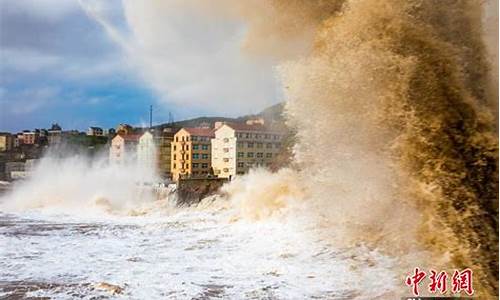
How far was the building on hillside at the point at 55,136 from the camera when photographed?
583cm

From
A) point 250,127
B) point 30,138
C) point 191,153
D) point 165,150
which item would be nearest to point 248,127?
point 250,127

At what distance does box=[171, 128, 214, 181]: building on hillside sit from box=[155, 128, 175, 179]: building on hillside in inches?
2.3

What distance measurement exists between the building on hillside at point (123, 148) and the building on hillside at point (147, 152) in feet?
0.23

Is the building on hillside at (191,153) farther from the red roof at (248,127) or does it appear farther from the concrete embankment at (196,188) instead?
the red roof at (248,127)

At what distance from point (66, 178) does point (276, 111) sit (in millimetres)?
6602

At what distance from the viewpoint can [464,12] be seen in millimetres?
3139

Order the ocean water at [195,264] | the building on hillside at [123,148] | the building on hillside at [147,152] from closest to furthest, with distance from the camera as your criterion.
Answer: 1. the ocean water at [195,264]
2. the building on hillside at [123,148]
3. the building on hillside at [147,152]

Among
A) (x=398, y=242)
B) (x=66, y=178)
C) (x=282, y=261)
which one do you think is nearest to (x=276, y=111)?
(x=282, y=261)

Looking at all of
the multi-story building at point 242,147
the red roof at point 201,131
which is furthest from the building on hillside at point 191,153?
the multi-story building at point 242,147

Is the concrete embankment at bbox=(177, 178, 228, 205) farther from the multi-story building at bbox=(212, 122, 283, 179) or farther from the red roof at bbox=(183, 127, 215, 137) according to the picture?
the red roof at bbox=(183, 127, 215, 137)

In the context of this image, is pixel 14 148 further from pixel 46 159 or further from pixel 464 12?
pixel 464 12

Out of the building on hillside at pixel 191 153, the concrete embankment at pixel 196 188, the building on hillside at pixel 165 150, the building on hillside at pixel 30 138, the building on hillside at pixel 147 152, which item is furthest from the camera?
the concrete embankment at pixel 196 188

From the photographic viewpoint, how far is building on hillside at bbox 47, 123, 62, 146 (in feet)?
19.1

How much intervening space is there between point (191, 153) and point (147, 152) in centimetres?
117
